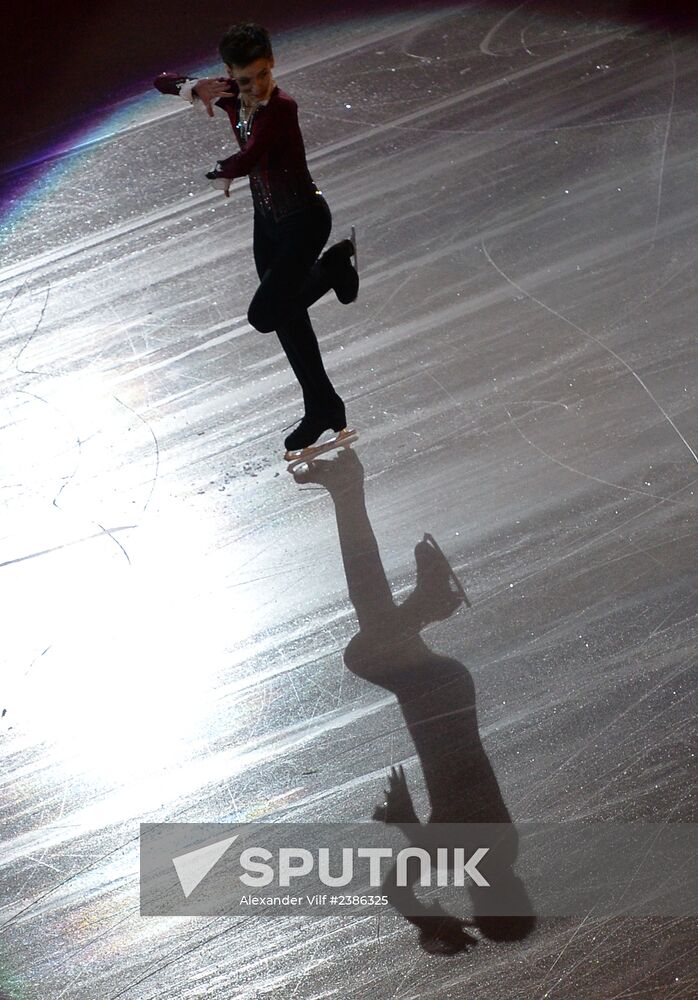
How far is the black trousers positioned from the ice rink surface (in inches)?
9.2

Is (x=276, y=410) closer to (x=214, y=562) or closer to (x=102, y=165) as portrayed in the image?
(x=214, y=562)

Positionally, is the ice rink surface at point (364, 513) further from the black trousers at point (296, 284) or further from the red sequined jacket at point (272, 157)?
the red sequined jacket at point (272, 157)

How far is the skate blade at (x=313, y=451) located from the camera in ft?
8.57

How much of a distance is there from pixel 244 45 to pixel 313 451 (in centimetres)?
93

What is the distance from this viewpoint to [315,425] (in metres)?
2.57

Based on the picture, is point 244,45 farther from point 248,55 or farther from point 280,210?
point 280,210

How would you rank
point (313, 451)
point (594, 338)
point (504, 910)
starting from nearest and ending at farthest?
1. point (504, 910)
2. point (313, 451)
3. point (594, 338)

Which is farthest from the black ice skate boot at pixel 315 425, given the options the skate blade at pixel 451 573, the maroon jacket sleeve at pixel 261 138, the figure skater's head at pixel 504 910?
the figure skater's head at pixel 504 910

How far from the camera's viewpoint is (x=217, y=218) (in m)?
3.33

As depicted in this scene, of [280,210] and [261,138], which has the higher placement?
[261,138]

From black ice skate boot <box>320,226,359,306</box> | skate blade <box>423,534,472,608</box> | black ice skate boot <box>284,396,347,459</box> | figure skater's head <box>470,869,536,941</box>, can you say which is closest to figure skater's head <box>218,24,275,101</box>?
black ice skate boot <box>320,226,359,306</box>

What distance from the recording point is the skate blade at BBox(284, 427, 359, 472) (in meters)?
2.61

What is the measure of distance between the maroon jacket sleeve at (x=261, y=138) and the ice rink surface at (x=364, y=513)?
2.42 ft

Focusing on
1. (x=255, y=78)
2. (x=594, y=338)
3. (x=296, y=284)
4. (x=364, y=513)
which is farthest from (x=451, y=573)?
(x=255, y=78)
